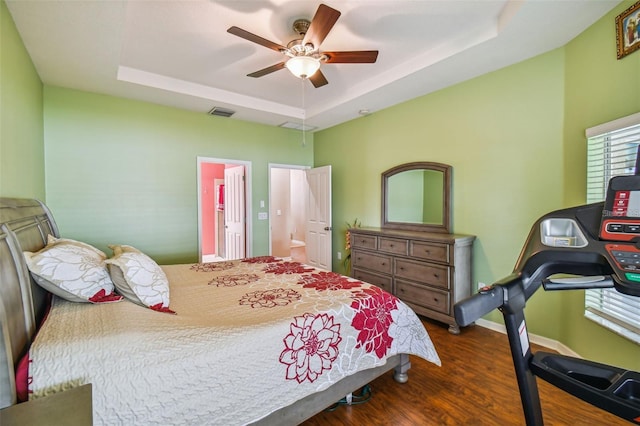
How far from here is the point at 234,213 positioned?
5066 millimetres

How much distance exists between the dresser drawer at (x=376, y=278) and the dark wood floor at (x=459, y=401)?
111 cm

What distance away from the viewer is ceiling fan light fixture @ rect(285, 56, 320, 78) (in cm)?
232

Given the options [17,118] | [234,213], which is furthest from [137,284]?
[234,213]

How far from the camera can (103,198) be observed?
3508 mm

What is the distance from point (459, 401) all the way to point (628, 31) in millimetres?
2716

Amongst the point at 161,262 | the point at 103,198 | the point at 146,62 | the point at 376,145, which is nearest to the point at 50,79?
the point at 146,62

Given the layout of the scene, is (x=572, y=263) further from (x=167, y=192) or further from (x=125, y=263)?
(x=167, y=192)

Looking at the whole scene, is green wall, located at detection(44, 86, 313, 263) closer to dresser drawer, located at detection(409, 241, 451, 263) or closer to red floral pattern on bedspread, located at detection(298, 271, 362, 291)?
red floral pattern on bedspread, located at detection(298, 271, 362, 291)

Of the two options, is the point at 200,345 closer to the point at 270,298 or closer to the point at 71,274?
the point at 270,298

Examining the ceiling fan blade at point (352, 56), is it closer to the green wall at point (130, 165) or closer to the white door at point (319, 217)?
the white door at point (319, 217)

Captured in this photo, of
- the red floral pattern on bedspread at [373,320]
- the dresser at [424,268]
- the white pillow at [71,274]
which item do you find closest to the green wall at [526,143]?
the dresser at [424,268]

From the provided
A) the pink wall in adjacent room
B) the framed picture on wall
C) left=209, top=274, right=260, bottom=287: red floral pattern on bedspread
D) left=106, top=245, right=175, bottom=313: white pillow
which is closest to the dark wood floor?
left=209, top=274, right=260, bottom=287: red floral pattern on bedspread

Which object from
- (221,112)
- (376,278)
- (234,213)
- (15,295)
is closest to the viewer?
(15,295)

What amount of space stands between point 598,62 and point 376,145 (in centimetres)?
250
